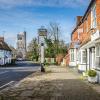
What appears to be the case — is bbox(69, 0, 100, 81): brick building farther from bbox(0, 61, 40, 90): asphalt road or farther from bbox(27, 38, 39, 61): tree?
bbox(27, 38, 39, 61): tree

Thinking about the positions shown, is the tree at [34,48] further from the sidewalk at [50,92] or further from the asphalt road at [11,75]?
the sidewalk at [50,92]

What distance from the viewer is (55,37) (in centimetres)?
8969

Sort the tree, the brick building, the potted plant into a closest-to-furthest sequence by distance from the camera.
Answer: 1. the potted plant
2. the brick building
3. the tree

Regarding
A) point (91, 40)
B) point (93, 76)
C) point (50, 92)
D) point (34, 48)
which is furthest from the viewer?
point (34, 48)

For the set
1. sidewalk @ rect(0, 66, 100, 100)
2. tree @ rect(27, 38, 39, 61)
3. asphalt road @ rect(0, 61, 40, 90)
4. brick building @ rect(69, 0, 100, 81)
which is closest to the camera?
sidewalk @ rect(0, 66, 100, 100)

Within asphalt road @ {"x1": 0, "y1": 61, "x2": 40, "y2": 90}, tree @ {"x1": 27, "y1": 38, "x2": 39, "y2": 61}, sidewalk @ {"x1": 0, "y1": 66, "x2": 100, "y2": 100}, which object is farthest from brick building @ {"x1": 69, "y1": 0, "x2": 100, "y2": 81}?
tree @ {"x1": 27, "y1": 38, "x2": 39, "y2": 61}

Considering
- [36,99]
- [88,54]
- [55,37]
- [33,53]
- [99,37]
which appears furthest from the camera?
[33,53]

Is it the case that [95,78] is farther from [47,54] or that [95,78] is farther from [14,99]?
[47,54]

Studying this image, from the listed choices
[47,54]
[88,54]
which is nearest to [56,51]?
[47,54]

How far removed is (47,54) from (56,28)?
7.44m

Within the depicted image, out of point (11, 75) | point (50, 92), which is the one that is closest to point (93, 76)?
point (50, 92)

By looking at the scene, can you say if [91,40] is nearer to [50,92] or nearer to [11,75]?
[50,92]

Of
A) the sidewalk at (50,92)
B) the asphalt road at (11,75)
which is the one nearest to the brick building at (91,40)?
the sidewalk at (50,92)

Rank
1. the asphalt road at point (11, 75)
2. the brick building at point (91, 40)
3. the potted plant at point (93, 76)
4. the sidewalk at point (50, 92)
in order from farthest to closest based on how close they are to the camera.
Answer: the asphalt road at point (11, 75), the brick building at point (91, 40), the potted plant at point (93, 76), the sidewalk at point (50, 92)
